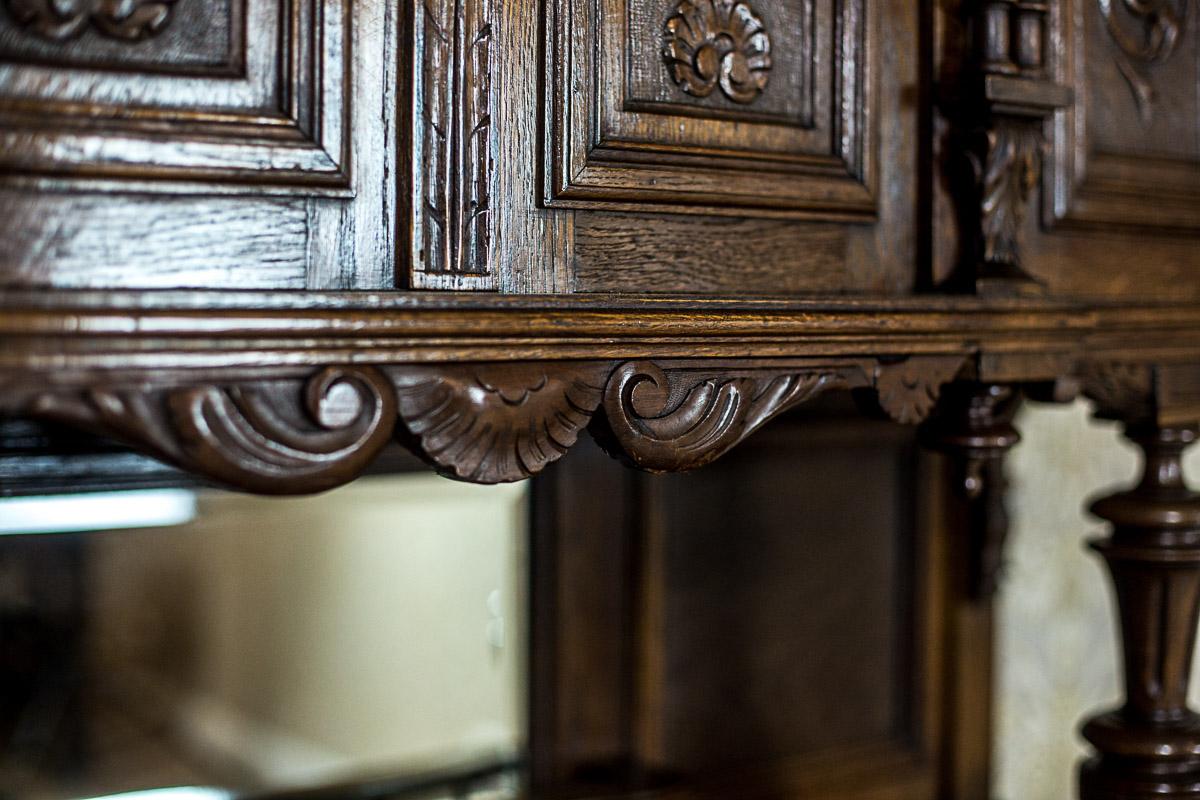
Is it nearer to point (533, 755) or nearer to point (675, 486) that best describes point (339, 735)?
point (533, 755)

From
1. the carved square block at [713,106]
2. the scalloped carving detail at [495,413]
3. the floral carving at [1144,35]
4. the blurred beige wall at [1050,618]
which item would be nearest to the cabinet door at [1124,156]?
the floral carving at [1144,35]

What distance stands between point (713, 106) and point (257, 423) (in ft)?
0.76

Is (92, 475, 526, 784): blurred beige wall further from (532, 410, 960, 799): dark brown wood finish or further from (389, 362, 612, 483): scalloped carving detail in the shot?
(389, 362, 612, 483): scalloped carving detail

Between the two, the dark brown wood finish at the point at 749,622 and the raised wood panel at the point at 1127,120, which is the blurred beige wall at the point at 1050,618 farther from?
the raised wood panel at the point at 1127,120

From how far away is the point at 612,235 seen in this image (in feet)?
1.51

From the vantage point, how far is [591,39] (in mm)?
448

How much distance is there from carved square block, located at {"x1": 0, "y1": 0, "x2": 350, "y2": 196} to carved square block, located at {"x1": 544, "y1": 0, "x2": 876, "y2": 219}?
90 millimetres

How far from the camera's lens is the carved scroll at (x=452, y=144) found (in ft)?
1.36

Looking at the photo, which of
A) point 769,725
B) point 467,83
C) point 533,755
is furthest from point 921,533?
point 467,83

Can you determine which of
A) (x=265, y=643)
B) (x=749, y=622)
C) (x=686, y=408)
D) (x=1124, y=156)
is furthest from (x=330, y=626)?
(x=1124, y=156)

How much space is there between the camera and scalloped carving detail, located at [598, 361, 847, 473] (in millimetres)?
432

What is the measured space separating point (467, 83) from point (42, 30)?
14 cm

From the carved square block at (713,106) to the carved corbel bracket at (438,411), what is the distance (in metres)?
0.08

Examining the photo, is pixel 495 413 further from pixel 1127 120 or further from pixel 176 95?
pixel 1127 120
